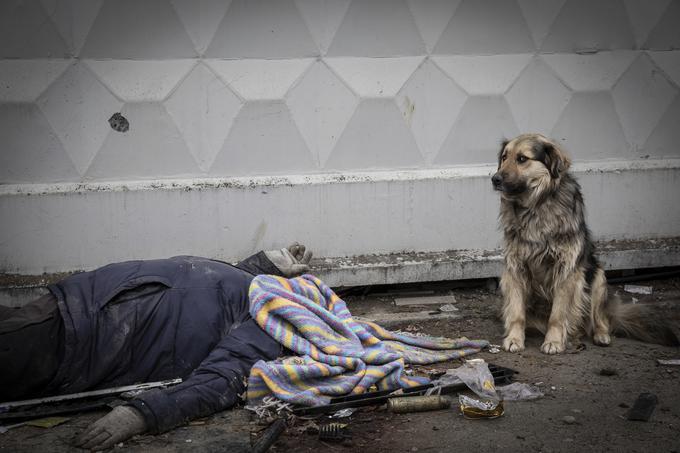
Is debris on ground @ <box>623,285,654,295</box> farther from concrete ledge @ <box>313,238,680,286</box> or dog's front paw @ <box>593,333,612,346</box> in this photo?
dog's front paw @ <box>593,333,612,346</box>

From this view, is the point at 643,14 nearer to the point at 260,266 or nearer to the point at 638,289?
the point at 638,289

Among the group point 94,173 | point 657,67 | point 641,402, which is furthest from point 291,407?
point 657,67

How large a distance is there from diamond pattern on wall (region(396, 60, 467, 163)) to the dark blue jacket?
2397 mm

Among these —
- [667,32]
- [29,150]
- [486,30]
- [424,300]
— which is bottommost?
[424,300]

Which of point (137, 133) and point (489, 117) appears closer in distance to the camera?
point (137, 133)

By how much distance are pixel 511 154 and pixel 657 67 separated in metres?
2.30

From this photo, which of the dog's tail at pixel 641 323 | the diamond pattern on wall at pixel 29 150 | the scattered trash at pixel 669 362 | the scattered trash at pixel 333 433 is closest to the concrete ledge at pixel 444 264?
the dog's tail at pixel 641 323

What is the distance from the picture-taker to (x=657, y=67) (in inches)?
231

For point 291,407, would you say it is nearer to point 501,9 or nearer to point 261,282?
point 261,282

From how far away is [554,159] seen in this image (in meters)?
4.38

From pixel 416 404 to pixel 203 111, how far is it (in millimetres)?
2830

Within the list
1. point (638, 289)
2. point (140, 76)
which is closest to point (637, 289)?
point (638, 289)

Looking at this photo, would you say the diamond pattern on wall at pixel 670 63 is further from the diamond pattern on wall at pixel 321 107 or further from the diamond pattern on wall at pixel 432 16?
the diamond pattern on wall at pixel 321 107

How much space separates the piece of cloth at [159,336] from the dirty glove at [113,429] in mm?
118
